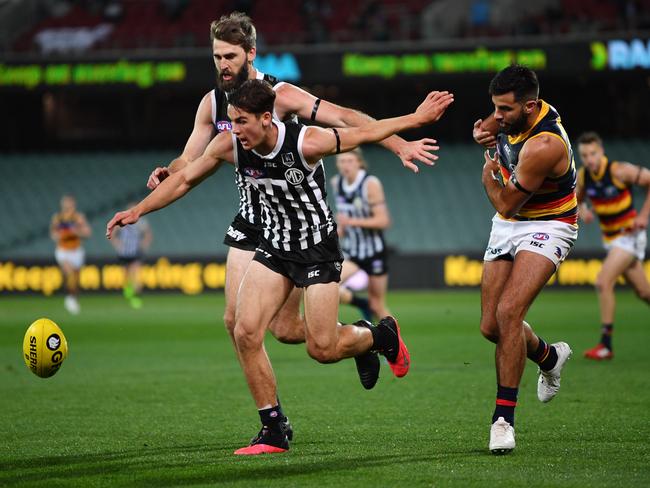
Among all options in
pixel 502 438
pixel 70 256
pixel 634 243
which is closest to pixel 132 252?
pixel 70 256

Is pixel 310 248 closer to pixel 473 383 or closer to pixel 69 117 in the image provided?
pixel 473 383

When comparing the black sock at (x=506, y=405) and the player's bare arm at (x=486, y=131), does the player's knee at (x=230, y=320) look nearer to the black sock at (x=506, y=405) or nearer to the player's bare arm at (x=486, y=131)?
the black sock at (x=506, y=405)

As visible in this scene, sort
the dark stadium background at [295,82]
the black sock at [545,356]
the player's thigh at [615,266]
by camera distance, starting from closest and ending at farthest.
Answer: the black sock at [545,356] < the player's thigh at [615,266] < the dark stadium background at [295,82]

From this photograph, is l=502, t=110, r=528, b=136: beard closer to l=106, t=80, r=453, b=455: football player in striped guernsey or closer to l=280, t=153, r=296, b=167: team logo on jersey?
l=106, t=80, r=453, b=455: football player in striped guernsey

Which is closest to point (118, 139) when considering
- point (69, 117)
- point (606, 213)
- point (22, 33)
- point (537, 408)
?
point (69, 117)

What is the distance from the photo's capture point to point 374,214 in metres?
13.1

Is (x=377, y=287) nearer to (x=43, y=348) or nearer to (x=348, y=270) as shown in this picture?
(x=348, y=270)

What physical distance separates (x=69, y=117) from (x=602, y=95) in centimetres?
1603

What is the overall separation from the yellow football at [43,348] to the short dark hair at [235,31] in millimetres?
2452

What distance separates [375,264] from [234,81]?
6.03 m

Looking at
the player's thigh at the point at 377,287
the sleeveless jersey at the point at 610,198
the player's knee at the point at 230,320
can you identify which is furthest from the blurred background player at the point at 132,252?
the player's knee at the point at 230,320

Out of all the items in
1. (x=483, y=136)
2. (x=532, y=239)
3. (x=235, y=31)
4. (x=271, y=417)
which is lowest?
(x=271, y=417)

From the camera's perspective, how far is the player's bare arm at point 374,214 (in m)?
13.0

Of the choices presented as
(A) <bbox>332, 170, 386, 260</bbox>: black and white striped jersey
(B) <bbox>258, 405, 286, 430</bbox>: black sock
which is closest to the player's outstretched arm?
(B) <bbox>258, 405, 286, 430</bbox>: black sock
